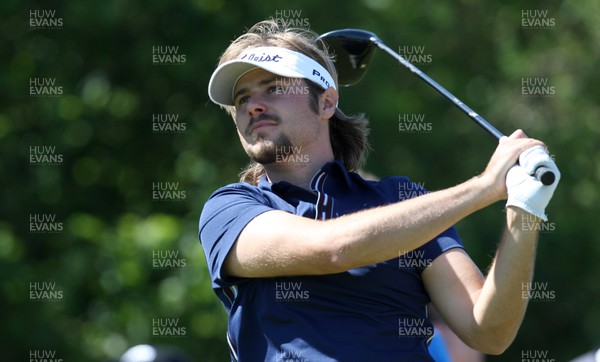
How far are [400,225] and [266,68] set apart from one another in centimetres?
95

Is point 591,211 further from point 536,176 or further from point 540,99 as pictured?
point 536,176

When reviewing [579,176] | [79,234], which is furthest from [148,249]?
[579,176]

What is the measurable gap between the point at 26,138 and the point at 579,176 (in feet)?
19.2

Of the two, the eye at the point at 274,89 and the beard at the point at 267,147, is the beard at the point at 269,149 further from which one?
the eye at the point at 274,89

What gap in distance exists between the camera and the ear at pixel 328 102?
4312 millimetres

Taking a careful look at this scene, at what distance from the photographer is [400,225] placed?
3.40m

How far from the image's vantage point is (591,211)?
1177cm

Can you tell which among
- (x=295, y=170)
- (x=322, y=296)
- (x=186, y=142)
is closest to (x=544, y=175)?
(x=322, y=296)

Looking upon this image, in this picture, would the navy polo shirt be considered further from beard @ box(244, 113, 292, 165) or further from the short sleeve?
beard @ box(244, 113, 292, 165)

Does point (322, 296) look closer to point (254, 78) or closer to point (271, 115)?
point (271, 115)

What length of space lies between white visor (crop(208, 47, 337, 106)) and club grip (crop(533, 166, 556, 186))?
3.59 feet

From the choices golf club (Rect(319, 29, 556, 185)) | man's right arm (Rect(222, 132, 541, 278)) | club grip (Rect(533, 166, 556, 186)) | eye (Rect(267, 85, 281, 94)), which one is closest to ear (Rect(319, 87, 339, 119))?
eye (Rect(267, 85, 281, 94))

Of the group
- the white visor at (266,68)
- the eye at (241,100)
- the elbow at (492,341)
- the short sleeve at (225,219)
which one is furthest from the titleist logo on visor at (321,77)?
the elbow at (492,341)

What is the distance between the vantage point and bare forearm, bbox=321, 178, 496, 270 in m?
3.37
